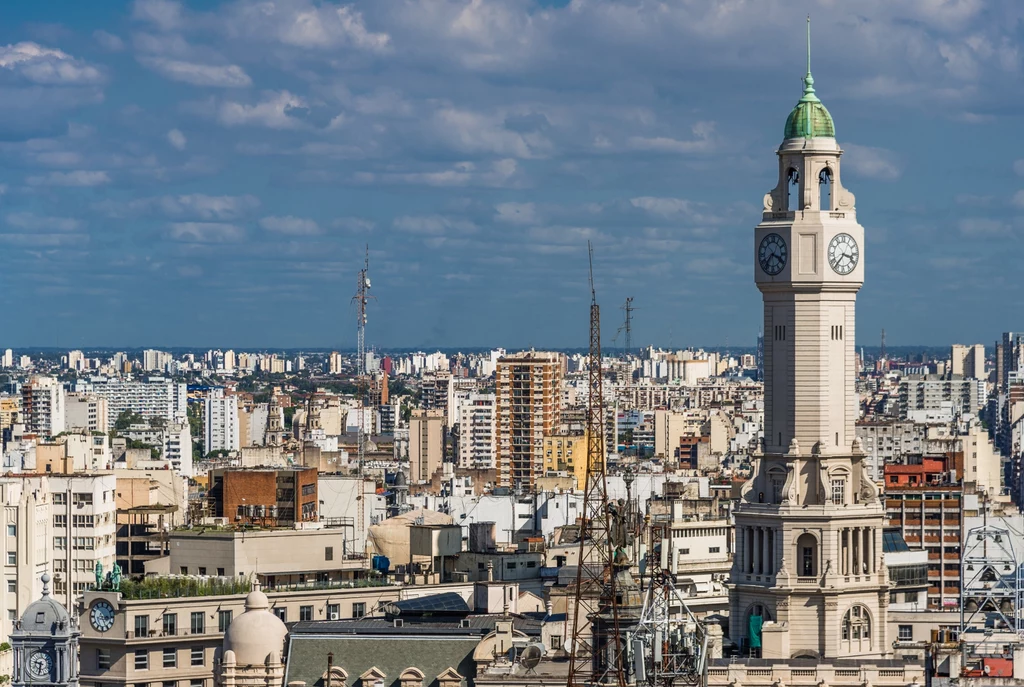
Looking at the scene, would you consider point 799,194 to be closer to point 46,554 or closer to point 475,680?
point 475,680

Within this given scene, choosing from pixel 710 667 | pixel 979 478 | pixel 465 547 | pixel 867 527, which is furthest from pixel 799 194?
pixel 979 478

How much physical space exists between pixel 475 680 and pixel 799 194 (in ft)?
53.1

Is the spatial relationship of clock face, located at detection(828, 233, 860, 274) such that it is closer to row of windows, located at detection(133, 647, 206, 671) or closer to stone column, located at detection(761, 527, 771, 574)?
stone column, located at detection(761, 527, 771, 574)

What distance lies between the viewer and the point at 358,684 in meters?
78.1

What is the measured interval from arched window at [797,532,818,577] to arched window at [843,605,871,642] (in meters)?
1.39

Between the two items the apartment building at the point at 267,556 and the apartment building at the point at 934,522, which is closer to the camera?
the apartment building at the point at 267,556

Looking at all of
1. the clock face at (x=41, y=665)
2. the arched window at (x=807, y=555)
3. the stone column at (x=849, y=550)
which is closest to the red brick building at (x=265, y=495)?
the arched window at (x=807, y=555)

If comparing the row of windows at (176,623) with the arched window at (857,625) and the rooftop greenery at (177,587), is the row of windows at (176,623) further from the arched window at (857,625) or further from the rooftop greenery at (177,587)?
the arched window at (857,625)

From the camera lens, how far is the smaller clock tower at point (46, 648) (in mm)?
A: 73562

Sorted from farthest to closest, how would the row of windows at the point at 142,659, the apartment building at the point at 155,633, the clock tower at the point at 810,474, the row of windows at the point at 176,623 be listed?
1. the row of windows at the point at 176,623
2. the row of windows at the point at 142,659
3. the apartment building at the point at 155,633
4. the clock tower at the point at 810,474

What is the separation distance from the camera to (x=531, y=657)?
248ft

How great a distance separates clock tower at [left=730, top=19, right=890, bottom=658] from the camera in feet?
261

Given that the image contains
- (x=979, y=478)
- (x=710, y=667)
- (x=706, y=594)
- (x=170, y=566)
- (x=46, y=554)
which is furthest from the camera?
(x=979, y=478)

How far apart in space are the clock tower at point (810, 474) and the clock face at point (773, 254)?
3 cm
